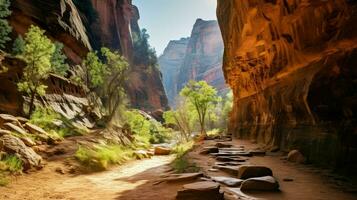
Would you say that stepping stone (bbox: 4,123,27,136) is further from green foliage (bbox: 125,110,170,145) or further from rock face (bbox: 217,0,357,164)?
Answer: green foliage (bbox: 125,110,170,145)

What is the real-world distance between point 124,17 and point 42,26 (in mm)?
39893

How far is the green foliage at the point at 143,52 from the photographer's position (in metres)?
75.4

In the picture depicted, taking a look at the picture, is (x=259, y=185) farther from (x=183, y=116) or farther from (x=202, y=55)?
(x=202, y=55)

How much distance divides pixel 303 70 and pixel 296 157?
4.09 m

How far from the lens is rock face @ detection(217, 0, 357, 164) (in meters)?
8.59

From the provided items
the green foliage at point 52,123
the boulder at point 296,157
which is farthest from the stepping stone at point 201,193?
the green foliage at point 52,123

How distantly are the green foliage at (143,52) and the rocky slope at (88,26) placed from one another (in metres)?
2.25

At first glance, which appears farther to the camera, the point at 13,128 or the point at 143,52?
the point at 143,52

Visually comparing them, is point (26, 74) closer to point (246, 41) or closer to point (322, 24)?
point (246, 41)

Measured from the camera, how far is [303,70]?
12172 millimetres

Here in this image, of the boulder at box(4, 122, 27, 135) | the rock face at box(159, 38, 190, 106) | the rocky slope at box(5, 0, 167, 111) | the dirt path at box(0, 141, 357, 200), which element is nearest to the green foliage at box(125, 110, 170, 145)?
the rocky slope at box(5, 0, 167, 111)

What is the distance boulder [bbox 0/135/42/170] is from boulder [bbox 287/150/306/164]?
960 centimetres

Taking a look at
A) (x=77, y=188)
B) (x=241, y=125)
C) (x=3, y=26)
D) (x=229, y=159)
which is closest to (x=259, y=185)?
(x=229, y=159)

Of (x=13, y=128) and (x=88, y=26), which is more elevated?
(x=88, y=26)
